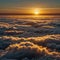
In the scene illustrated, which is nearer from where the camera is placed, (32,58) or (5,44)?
(32,58)

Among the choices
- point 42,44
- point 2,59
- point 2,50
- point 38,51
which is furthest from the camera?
point 42,44

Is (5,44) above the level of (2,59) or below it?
above

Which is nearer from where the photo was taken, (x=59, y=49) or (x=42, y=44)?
(x=59, y=49)

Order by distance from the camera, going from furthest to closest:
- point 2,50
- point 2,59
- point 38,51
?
point 2,50, point 38,51, point 2,59

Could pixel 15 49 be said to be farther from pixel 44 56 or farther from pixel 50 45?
pixel 50 45

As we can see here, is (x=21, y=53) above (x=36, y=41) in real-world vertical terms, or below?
below

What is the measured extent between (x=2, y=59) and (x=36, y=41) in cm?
1073

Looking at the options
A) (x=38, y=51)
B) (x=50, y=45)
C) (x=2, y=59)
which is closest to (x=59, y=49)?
(x=50, y=45)

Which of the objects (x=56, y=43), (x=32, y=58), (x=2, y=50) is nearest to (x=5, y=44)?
(x=2, y=50)

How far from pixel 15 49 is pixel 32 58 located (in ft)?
6.78

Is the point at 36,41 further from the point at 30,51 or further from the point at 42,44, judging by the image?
the point at 30,51

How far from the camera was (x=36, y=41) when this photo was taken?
37062 mm

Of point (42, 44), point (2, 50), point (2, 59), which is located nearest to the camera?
point (2, 59)

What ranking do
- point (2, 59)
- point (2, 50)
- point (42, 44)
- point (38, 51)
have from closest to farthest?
point (2, 59) → point (38, 51) → point (2, 50) → point (42, 44)
